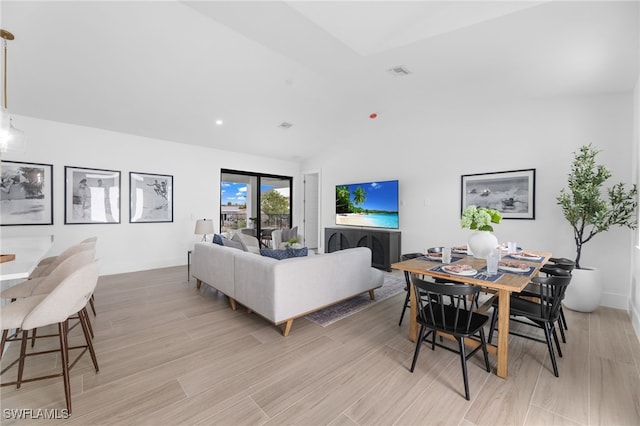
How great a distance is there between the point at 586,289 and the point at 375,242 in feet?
10.4

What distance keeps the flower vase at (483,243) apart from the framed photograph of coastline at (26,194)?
612 centimetres

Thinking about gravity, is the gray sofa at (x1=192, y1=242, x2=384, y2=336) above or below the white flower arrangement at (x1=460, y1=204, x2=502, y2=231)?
below

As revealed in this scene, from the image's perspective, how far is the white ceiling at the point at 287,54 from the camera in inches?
98.9

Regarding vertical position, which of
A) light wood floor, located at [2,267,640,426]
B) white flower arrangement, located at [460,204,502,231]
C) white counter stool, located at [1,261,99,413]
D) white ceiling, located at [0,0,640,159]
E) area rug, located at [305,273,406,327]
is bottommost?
light wood floor, located at [2,267,640,426]

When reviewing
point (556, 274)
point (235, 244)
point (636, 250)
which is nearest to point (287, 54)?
point (235, 244)

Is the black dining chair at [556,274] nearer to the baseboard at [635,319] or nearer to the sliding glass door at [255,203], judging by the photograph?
the baseboard at [635,319]

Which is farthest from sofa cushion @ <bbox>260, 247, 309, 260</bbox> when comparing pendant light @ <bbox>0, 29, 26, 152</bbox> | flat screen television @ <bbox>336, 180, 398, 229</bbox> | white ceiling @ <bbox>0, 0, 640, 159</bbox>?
flat screen television @ <bbox>336, 180, 398, 229</bbox>

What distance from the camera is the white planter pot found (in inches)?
129

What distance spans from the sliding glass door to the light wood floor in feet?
12.8

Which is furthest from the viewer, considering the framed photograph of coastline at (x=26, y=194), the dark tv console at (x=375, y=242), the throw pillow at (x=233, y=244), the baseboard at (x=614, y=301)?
the dark tv console at (x=375, y=242)

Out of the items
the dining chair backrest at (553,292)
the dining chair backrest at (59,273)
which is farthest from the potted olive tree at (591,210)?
the dining chair backrest at (59,273)

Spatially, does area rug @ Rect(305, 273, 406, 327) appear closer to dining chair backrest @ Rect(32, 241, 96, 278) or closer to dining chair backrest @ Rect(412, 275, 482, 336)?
dining chair backrest @ Rect(412, 275, 482, 336)

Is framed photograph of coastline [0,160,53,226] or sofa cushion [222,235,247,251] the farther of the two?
framed photograph of coastline [0,160,53,226]

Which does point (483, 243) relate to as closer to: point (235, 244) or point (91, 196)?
point (235, 244)
